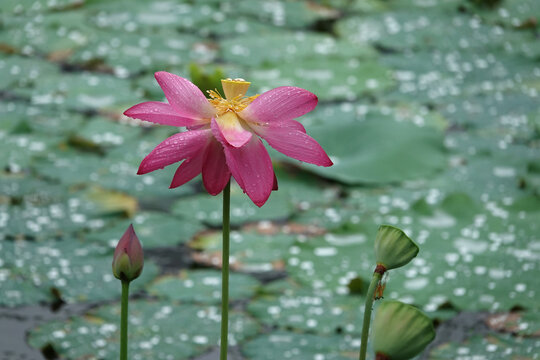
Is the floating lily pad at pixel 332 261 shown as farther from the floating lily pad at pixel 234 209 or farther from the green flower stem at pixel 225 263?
the green flower stem at pixel 225 263

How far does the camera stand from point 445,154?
2.08 meters

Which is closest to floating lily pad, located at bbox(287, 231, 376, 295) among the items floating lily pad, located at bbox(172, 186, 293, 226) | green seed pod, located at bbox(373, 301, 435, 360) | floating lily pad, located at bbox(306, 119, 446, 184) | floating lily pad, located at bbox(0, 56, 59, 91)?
floating lily pad, located at bbox(172, 186, 293, 226)

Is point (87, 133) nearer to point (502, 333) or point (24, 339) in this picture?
point (24, 339)

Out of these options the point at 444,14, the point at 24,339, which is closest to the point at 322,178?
the point at 24,339

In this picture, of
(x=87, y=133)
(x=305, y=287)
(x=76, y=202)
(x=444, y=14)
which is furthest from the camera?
(x=444, y=14)

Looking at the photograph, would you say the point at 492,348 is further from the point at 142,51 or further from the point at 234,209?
the point at 142,51

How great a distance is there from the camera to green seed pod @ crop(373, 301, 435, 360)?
0.82 meters

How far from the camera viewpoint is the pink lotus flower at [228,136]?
2.54 ft

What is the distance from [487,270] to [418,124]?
695 mm

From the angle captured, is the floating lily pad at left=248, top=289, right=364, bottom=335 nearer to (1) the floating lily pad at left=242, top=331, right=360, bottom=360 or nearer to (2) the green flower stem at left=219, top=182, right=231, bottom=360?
(1) the floating lily pad at left=242, top=331, right=360, bottom=360

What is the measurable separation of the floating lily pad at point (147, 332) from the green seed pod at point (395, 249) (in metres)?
0.57

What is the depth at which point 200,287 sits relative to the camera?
59.9 inches

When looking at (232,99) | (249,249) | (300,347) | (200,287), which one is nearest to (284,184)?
(249,249)

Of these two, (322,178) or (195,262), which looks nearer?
(195,262)
